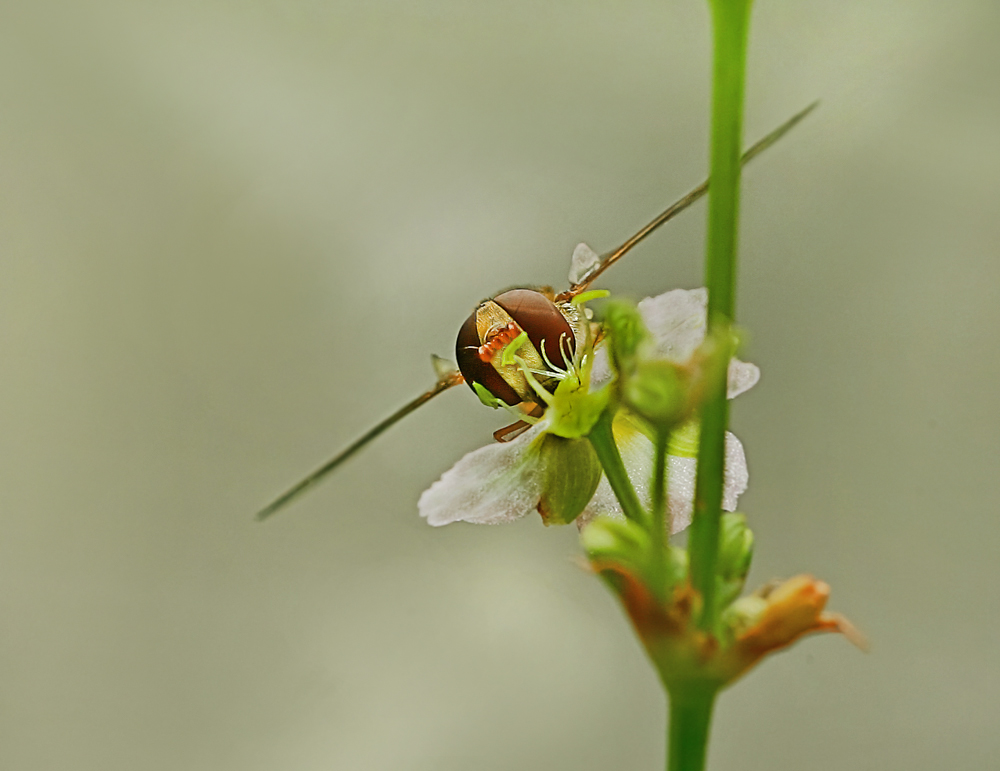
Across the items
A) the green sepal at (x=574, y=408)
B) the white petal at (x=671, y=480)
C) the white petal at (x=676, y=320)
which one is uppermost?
the green sepal at (x=574, y=408)

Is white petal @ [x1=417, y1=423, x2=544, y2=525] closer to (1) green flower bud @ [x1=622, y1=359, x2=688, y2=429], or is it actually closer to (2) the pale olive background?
(1) green flower bud @ [x1=622, y1=359, x2=688, y2=429]

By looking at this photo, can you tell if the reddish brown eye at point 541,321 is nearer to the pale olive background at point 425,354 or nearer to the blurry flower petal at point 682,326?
the blurry flower petal at point 682,326

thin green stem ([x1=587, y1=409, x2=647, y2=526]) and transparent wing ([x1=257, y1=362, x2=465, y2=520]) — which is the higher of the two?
transparent wing ([x1=257, y1=362, x2=465, y2=520])

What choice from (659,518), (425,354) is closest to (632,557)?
(659,518)

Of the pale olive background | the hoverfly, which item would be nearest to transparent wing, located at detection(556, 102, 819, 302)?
the hoverfly

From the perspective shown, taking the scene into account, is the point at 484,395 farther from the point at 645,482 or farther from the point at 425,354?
the point at 425,354

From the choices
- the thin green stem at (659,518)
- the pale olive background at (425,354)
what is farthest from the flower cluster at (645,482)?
the pale olive background at (425,354)
